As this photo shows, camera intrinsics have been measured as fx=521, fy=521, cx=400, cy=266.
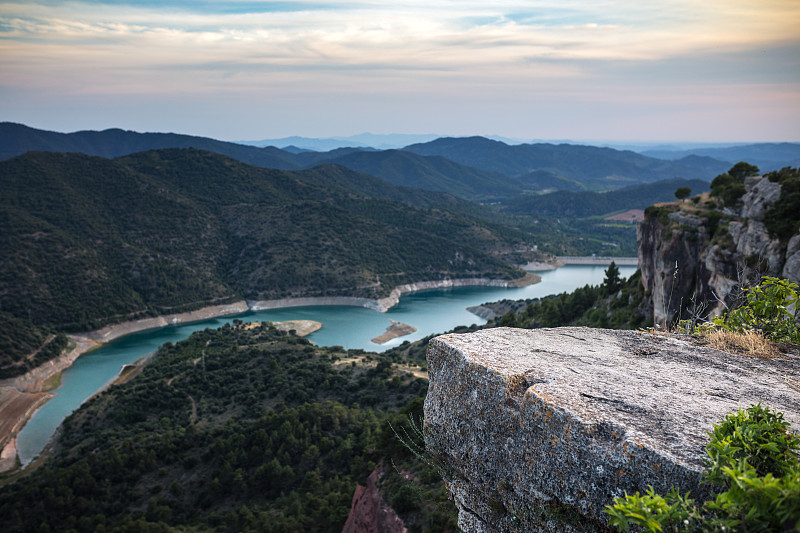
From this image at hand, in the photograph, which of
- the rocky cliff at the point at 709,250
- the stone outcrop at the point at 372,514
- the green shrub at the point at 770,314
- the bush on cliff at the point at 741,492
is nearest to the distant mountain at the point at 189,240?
the rocky cliff at the point at 709,250

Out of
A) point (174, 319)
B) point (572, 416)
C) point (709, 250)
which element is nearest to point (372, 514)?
point (572, 416)

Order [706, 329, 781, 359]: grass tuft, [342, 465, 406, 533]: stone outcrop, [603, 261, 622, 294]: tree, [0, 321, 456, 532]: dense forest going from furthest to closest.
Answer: [603, 261, 622, 294]: tree < [0, 321, 456, 532]: dense forest < [342, 465, 406, 533]: stone outcrop < [706, 329, 781, 359]: grass tuft

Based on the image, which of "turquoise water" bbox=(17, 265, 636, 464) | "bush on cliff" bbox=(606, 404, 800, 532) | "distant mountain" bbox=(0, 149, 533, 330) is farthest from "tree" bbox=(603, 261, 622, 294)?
"distant mountain" bbox=(0, 149, 533, 330)

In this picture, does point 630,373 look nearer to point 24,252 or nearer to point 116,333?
point 116,333

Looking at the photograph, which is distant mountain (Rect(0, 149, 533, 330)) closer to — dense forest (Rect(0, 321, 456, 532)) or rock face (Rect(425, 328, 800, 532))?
dense forest (Rect(0, 321, 456, 532))

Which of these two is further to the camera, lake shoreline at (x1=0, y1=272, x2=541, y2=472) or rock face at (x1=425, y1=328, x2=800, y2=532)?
lake shoreline at (x1=0, y1=272, x2=541, y2=472)

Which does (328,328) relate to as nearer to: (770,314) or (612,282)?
(612,282)

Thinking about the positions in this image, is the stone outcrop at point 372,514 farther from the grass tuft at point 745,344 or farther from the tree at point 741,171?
the tree at point 741,171
